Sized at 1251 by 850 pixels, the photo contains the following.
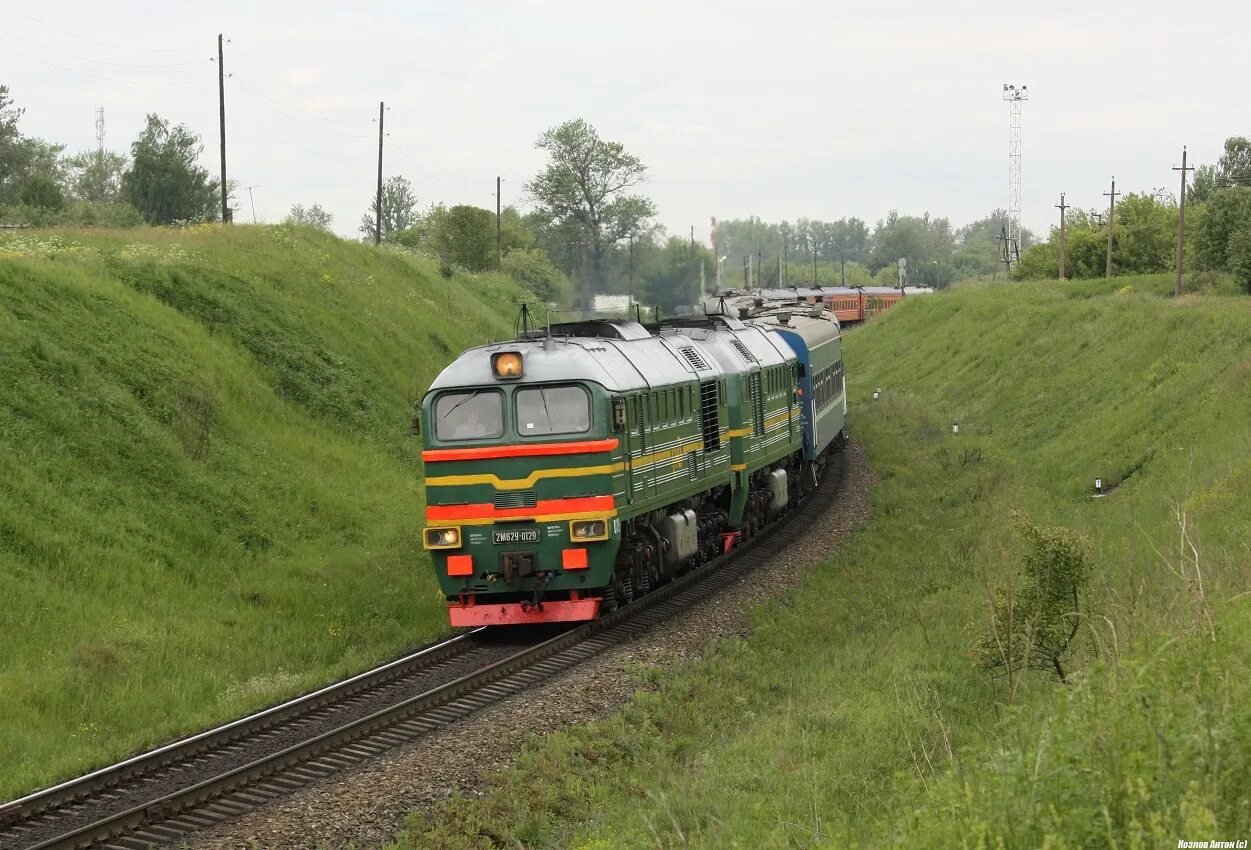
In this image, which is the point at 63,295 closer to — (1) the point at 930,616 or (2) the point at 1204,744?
(1) the point at 930,616

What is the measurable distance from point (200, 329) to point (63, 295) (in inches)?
142

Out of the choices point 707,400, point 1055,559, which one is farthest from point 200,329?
point 1055,559

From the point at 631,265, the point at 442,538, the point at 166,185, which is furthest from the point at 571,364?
the point at 166,185

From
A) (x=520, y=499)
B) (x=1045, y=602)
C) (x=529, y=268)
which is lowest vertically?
(x=1045, y=602)

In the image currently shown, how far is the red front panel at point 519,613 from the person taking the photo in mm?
15453

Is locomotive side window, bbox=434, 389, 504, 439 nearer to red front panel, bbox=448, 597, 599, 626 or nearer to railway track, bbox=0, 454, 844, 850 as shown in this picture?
red front panel, bbox=448, 597, 599, 626

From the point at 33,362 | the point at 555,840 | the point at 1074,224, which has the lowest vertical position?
the point at 555,840

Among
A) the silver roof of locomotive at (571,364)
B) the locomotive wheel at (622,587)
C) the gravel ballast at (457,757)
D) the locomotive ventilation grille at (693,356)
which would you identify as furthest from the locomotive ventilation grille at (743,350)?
the locomotive wheel at (622,587)

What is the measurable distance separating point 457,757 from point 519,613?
467cm

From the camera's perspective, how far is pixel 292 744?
452 inches

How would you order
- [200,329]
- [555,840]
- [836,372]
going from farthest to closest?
1. [836,372]
2. [200,329]
3. [555,840]

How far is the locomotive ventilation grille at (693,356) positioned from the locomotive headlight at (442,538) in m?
5.67

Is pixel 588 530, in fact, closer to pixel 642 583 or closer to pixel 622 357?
pixel 642 583

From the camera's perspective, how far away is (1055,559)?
465 inches
